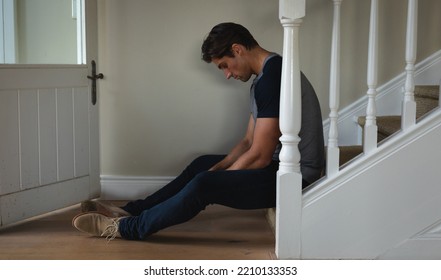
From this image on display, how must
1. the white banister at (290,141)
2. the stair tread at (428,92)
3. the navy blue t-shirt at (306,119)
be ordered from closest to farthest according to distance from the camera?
the white banister at (290,141), the navy blue t-shirt at (306,119), the stair tread at (428,92)

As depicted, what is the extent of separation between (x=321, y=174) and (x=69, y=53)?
160cm

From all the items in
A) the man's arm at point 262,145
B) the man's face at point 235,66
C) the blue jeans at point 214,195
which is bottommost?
the blue jeans at point 214,195

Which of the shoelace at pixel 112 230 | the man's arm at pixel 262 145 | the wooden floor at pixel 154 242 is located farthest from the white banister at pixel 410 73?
the shoelace at pixel 112 230

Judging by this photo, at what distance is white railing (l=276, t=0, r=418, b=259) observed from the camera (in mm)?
2287

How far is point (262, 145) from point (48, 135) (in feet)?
4.21

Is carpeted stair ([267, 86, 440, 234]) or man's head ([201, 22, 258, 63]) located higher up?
man's head ([201, 22, 258, 63])

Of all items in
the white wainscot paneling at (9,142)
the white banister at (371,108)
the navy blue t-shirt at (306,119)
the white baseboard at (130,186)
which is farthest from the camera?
the white baseboard at (130,186)

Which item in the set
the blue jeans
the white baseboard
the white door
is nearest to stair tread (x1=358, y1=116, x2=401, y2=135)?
the blue jeans

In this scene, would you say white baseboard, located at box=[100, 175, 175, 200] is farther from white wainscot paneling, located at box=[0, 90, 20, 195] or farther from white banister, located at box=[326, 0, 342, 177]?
white banister, located at box=[326, 0, 342, 177]

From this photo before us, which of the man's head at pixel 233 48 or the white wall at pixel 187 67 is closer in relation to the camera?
the man's head at pixel 233 48

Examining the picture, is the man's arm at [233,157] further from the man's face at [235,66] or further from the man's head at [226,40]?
the man's head at [226,40]

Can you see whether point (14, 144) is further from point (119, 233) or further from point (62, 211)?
point (119, 233)

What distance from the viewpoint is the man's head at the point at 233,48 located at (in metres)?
2.63
